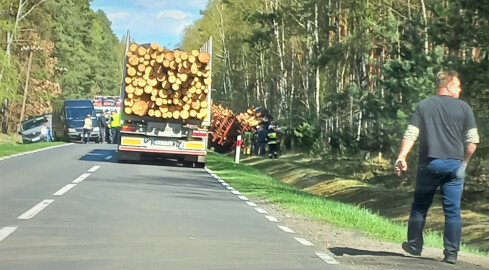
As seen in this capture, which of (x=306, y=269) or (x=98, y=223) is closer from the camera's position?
(x=306, y=269)

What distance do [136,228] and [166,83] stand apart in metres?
16.3

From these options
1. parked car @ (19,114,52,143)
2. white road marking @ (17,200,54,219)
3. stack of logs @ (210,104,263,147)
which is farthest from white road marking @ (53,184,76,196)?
parked car @ (19,114,52,143)

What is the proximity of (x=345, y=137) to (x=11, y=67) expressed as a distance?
36547mm

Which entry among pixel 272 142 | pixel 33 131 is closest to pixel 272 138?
pixel 272 142

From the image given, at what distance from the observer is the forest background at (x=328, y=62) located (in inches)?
688

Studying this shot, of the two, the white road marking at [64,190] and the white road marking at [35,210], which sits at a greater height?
the white road marking at [35,210]

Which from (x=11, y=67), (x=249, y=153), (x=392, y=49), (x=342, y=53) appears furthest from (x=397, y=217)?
(x=11, y=67)

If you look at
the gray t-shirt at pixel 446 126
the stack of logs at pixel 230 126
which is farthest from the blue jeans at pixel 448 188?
the stack of logs at pixel 230 126

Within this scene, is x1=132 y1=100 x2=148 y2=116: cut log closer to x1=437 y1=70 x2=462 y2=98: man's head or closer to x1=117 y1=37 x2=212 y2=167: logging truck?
x1=117 y1=37 x2=212 y2=167: logging truck

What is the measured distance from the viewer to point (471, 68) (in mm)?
16516

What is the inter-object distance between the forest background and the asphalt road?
188 inches

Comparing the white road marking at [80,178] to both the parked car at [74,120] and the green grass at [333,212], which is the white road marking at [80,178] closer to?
the green grass at [333,212]

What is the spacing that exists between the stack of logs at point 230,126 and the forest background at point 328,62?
5.04 ft

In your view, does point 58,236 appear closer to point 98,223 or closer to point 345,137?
point 98,223
